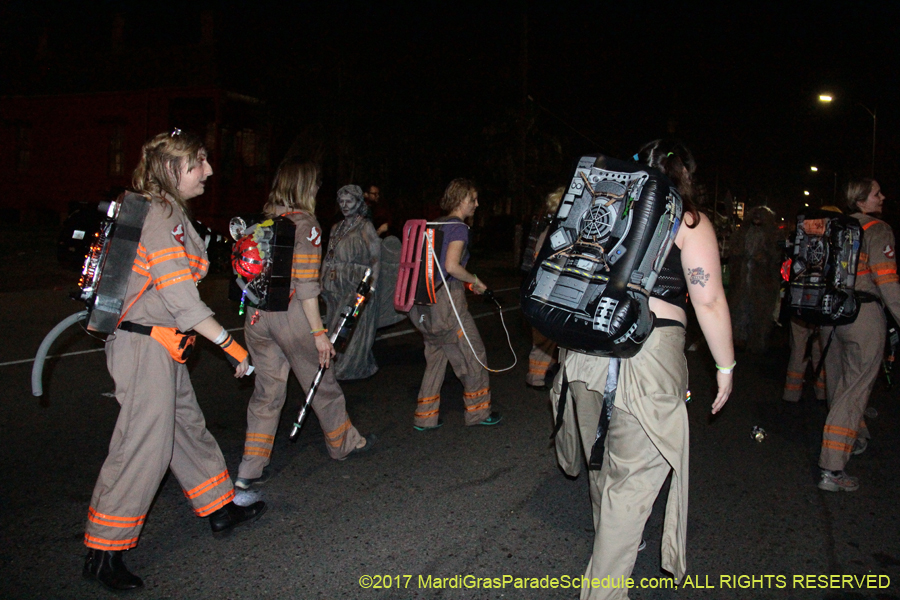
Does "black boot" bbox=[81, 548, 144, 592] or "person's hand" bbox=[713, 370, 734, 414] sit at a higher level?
"person's hand" bbox=[713, 370, 734, 414]

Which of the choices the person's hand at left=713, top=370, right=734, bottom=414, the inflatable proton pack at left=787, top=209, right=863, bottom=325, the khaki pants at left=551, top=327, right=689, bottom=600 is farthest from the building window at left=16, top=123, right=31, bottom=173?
the person's hand at left=713, top=370, right=734, bottom=414

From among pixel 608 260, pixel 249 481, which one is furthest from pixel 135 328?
pixel 608 260

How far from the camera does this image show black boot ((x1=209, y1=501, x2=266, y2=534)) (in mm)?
3395

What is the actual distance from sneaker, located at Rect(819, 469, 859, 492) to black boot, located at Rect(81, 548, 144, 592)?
12.8ft

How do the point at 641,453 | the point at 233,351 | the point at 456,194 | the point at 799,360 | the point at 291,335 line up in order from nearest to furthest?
the point at 641,453
the point at 233,351
the point at 291,335
the point at 456,194
the point at 799,360

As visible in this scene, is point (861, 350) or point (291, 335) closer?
point (291, 335)

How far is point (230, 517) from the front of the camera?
3430 mm

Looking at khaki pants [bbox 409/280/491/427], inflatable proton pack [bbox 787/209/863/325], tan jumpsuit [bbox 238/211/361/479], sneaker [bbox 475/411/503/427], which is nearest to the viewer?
tan jumpsuit [bbox 238/211/361/479]

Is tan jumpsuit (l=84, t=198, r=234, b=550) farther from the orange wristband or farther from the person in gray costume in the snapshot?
the person in gray costume

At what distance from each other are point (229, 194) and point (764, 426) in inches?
853

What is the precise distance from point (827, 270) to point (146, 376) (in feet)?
12.9

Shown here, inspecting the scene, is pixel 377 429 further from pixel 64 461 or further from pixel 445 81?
pixel 445 81

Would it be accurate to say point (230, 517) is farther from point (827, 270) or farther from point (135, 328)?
point (827, 270)

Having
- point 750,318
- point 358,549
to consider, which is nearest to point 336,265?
point 358,549
